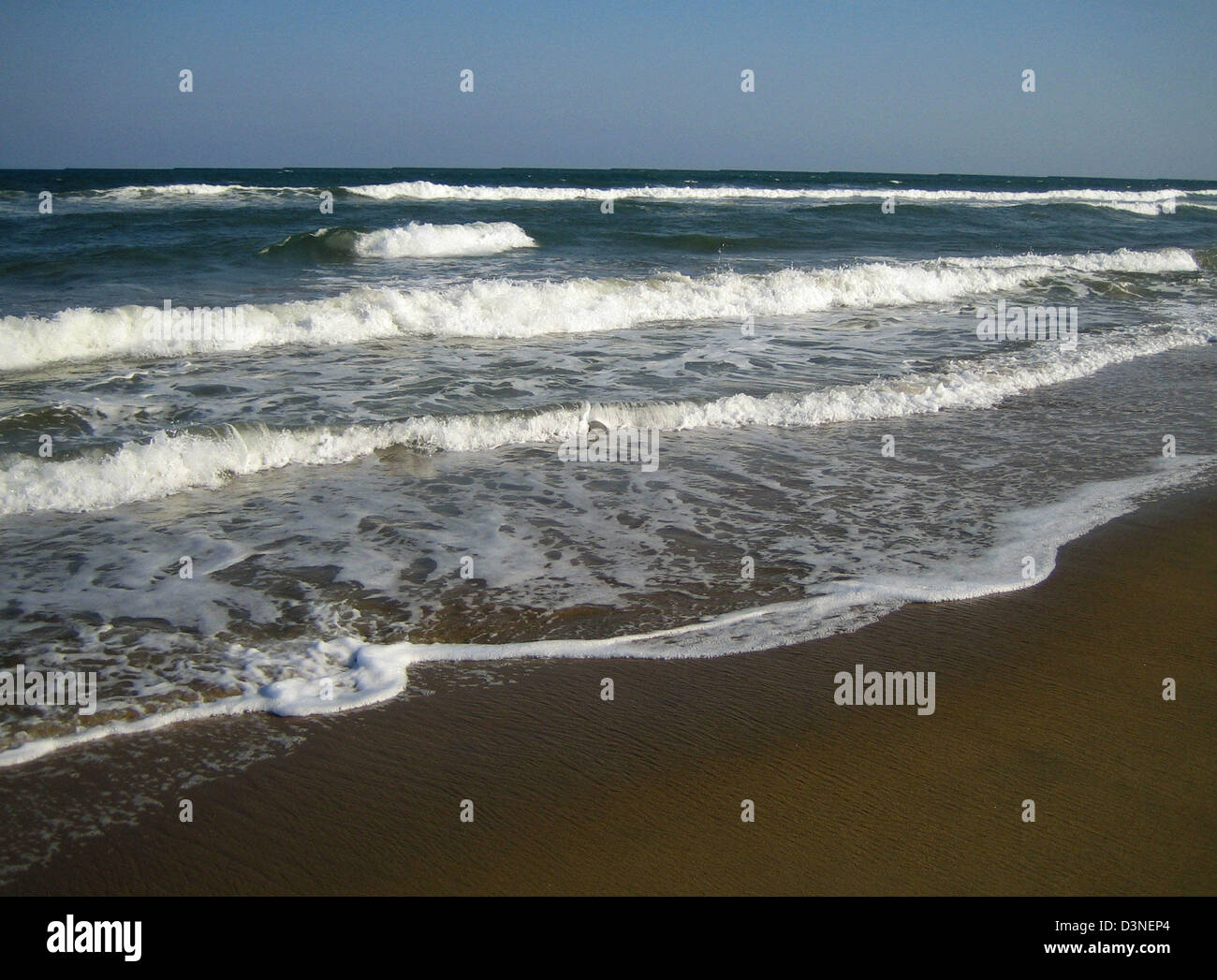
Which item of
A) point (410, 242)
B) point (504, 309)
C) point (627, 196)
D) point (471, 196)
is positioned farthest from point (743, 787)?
point (471, 196)

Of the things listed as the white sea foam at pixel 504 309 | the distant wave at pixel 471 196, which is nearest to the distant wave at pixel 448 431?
the white sea foam at pixel 504 309

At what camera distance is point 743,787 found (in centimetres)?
325

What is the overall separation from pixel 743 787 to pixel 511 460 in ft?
14.2

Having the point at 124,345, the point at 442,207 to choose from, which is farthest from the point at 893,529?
the point at 442,207

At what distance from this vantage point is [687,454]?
7.38 metres

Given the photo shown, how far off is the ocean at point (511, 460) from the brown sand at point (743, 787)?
1.16 ft

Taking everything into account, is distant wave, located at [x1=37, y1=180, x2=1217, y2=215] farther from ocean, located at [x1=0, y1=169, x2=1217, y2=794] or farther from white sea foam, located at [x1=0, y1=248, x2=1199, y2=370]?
white sea foam, located at [x1=0, y1=248, x2=1199, y2=370]

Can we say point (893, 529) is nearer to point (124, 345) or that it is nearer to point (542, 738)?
point (542, 738)

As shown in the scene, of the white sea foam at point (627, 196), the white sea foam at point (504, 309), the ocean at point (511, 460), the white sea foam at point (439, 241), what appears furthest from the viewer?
the white sea foam at point (627, 196)

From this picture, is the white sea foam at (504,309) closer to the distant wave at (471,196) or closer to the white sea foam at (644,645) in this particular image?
the white sea foam at (644,645)

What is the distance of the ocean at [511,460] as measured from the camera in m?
4.40

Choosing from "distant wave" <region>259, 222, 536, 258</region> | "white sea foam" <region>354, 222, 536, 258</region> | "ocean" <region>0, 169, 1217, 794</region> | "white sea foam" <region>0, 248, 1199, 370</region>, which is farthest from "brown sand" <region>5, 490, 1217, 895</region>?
"white sea foam" <region>354, 222, 536, 258</region>

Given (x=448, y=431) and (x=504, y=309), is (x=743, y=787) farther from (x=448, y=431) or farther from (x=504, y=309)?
(x=504, y=309)

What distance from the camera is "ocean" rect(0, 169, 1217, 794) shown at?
4.40 metres
